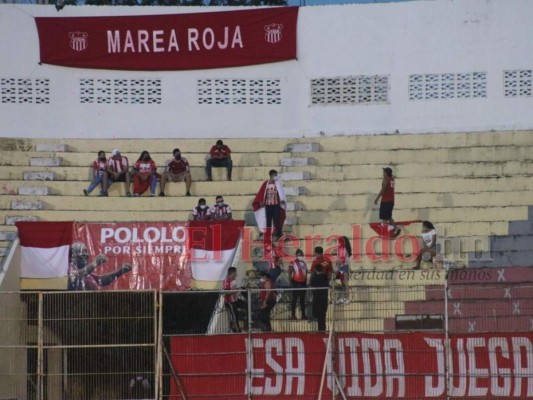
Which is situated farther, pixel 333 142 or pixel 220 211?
pixel 333 142

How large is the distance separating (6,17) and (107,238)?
7323 millimetres

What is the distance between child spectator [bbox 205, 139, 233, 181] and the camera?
27.0m

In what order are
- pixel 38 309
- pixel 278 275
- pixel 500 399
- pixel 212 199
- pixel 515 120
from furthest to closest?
pixel 515 120 → pixel 212 199 → pixel 278 275 → pixel 38 309 → pixel 500 399

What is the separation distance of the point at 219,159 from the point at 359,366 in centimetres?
821

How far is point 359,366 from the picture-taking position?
19797 millimetres

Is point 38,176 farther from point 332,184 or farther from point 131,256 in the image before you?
point 332,184

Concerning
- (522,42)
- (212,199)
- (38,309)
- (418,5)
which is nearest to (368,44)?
(418,5)

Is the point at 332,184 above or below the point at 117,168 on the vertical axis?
below

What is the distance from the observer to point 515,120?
92.2ft

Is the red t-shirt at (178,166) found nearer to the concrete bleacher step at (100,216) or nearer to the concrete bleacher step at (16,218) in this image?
the concrete bleacher step at (100,216)

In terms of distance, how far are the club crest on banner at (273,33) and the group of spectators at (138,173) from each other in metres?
3.42

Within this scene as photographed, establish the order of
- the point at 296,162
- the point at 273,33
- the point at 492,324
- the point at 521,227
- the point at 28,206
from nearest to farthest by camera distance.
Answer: the point at 492,324, the point at 521,227, the point at 28,206, the point at 296,162, the point at 273,33

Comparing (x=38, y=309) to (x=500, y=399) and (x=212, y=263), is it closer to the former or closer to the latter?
(x=212, y=263)

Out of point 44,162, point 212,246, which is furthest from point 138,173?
A: point 212,246
